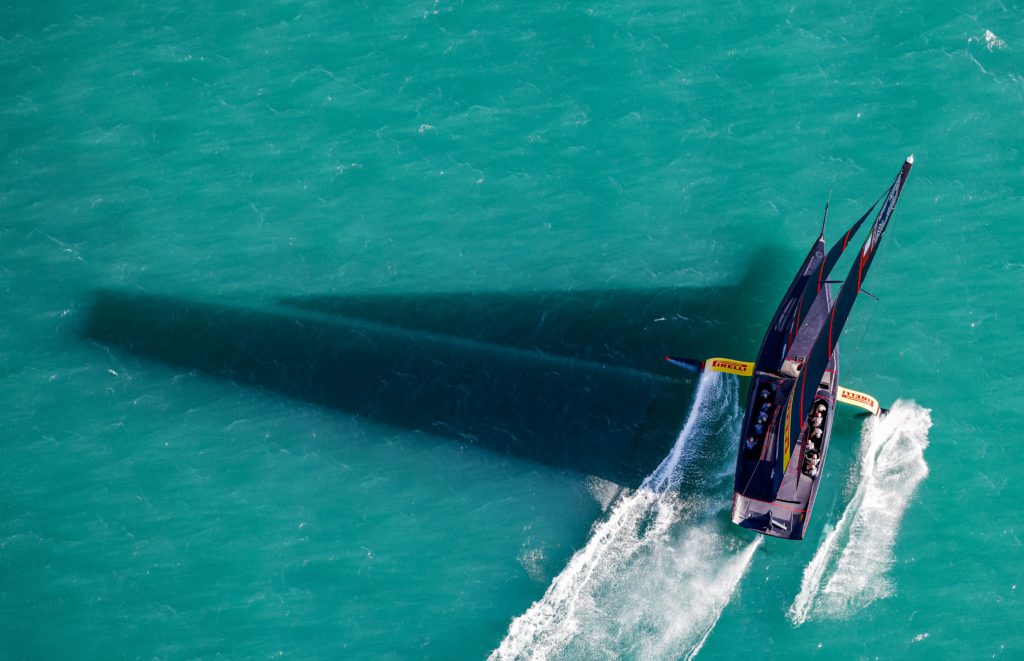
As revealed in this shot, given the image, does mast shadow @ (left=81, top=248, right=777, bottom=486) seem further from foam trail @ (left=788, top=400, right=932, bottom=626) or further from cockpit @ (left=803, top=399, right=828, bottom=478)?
foam trail @ (left=788, top=400, right=932, bottom=626)

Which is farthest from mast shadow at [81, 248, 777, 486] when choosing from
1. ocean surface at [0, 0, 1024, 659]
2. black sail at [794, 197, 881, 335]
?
black sail at [794, 197, 881, 335]

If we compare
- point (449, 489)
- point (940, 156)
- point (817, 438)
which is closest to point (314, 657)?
point (449, 489)

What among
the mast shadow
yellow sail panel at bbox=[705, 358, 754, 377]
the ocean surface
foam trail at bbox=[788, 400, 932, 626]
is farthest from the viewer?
the mast shadow

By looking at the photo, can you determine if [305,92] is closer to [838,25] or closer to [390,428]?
[390,428]

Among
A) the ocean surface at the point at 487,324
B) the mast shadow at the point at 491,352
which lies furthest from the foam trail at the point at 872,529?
the mast shadow at the point at 491,352

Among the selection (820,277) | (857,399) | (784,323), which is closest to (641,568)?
(857,399)
